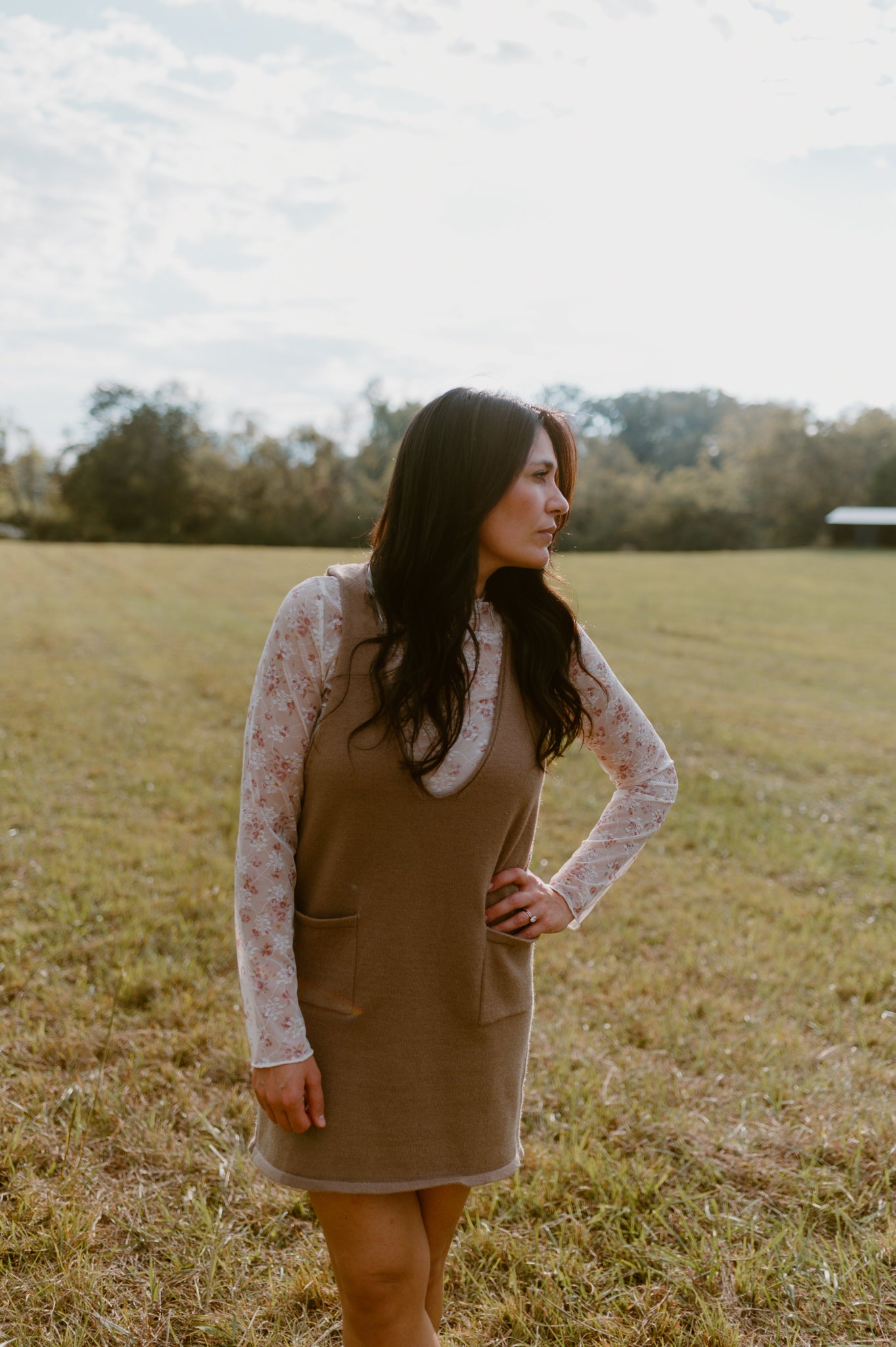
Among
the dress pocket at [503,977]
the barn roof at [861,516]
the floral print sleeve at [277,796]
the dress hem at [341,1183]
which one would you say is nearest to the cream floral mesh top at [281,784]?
the floral print sleeve at [277,796]

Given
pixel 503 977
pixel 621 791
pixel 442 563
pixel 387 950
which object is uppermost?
pixel 442 563

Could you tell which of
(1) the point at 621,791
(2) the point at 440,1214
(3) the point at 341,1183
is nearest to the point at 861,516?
(1) the point at 621,791

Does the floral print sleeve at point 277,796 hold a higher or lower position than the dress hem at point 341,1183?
higher

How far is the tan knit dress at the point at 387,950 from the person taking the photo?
1667 mm

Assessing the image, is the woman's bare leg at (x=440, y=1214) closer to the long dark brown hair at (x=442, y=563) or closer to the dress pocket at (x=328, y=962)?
the dress pocket at (x=328, y=962)

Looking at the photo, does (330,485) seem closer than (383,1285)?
No

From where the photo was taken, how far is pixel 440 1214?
6.01 feet

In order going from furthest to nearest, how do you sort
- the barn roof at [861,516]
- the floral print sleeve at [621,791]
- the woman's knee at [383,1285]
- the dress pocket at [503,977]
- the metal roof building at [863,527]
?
the metal roof building at [863,527] < the barn roof at [861,516] < the floral print sleeve at [621,791] < the dress pocket at [503,977] < the woman's knee at [383,1285]

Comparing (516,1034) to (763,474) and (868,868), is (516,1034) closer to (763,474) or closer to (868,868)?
(868,868)

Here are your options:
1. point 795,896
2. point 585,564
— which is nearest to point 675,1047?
point 795,896

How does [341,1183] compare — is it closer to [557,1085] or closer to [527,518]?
[527,518]

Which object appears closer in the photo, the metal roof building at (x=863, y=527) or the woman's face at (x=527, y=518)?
the woman's face at (x=527, y=518)

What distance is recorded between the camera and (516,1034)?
1.86 m

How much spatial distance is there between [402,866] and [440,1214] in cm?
72
